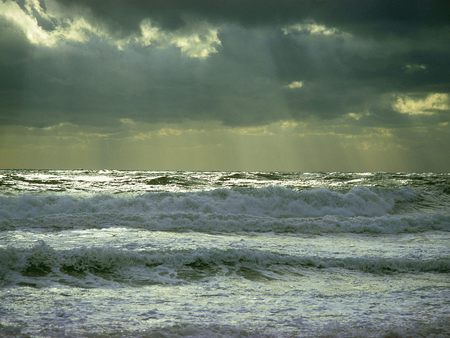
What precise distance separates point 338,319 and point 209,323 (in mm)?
1622

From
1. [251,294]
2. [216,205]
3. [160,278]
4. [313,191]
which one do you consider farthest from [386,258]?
[313,191]

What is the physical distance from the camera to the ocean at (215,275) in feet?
17.1

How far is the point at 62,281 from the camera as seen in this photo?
23.8ft

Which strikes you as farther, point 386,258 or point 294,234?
point 294,234

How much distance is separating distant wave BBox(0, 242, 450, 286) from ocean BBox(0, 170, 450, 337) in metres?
0.02

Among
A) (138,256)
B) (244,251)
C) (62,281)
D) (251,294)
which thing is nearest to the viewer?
(251,294)

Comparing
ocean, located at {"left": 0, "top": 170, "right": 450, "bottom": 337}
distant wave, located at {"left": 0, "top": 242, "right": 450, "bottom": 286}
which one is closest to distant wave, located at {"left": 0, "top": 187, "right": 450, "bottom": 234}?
ocean, located at {"left": 0, "top": 170, "right": 450, "bottom": 337}

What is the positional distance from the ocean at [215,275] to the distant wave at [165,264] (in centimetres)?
2

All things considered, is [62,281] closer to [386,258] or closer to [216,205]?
[386,258]

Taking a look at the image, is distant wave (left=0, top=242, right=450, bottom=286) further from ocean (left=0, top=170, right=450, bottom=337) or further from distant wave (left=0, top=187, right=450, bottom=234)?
distant wave (left=0, top=187, right=450, bottom=234)

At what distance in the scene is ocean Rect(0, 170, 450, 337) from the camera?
521 cm

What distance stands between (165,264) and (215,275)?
1130mm

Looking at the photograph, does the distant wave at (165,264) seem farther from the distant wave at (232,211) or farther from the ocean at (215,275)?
the distant wave at (232,211)

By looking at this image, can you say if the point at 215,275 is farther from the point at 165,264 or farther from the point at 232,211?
the point at 232,211
